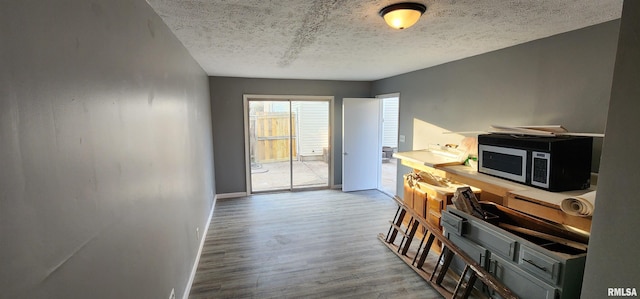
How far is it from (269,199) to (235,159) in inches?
39.6

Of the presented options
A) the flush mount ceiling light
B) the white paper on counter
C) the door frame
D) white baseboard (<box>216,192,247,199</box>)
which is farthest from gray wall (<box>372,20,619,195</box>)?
white baseboard (<box>216,192,247,199</box>)

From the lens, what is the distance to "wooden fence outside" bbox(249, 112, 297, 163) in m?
6.11

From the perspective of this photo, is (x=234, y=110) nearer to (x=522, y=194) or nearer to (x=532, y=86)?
(x=532, y=86)

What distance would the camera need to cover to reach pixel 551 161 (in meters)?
1.94

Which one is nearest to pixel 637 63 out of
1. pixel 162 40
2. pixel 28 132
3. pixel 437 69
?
pixel 28 132

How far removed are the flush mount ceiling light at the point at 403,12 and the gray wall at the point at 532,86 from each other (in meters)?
1.50

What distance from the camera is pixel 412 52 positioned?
3053 millimetres

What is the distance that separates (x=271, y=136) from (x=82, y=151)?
5.34m

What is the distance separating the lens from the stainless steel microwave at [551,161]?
1934 millimetres

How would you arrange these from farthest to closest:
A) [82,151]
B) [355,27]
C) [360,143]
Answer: [360,143], [355,27], [82,151]

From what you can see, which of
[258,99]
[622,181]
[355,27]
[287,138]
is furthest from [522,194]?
[287,138]

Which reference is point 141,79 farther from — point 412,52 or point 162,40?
point 412,52

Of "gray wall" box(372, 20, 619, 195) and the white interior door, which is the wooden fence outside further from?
"gray wall" box(372, 20, 619, 195)

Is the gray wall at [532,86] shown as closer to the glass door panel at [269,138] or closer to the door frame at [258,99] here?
the door frame at [258,99]
